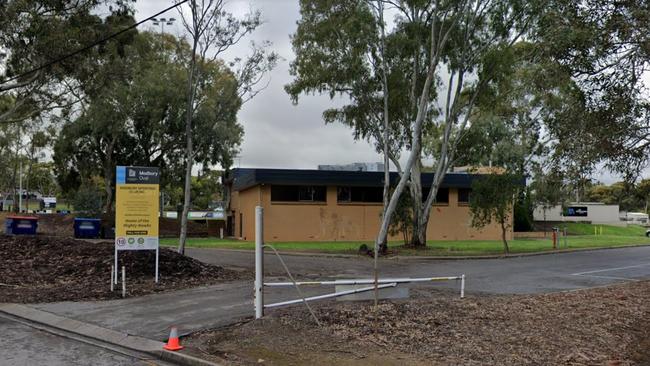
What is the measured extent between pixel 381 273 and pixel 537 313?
934cm

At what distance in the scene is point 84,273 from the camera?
15.2m

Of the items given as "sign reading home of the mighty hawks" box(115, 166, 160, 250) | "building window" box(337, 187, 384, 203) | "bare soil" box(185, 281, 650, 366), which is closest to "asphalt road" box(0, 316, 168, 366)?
"bare soil" box(185, 281, 650, 366)

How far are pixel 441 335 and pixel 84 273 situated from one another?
10736 mm

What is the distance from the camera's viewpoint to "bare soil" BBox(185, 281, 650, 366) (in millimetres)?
7133

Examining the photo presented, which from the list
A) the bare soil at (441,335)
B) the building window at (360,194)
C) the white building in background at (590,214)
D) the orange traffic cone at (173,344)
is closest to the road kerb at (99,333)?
the orange traffic cone at (173,344)

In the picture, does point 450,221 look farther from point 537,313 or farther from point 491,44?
point 537,313

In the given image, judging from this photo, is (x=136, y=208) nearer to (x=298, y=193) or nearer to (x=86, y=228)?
(x=298, y=193)

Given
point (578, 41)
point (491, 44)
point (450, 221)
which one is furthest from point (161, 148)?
point (578, 41)

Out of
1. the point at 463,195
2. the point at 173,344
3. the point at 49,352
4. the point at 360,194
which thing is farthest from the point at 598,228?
the point at 49,352

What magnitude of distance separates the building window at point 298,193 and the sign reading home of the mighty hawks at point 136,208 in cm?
2417

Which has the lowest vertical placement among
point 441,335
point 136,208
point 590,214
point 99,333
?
point 99,333

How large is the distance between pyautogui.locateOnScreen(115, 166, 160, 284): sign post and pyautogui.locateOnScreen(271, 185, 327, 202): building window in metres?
24.2

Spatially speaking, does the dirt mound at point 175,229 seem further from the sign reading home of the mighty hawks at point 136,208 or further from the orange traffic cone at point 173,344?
the orange traffic cone at point 173,344

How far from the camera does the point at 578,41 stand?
28.2 ft
